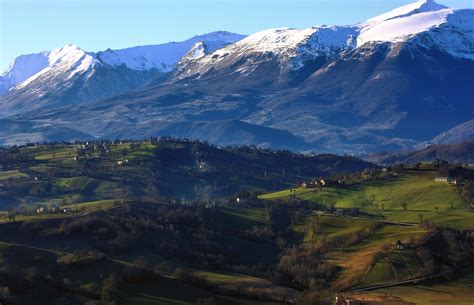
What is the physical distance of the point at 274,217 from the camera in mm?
173125

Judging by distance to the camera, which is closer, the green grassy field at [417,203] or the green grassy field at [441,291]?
the green grassy field at [441,291]

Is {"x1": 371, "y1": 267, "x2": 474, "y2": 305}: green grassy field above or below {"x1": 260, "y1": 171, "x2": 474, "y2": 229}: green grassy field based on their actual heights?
below

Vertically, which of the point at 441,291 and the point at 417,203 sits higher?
the point at 417,203

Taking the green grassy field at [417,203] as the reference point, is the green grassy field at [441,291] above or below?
below

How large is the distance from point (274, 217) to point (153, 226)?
3461cm

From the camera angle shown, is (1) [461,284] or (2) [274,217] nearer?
(1) [461,284]

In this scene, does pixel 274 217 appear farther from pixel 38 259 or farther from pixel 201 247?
pixel 38 259

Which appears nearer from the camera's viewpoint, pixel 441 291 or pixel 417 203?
pixel 441 291

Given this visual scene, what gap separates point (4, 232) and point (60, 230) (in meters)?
8.83

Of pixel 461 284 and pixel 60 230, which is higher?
pixel 60 230

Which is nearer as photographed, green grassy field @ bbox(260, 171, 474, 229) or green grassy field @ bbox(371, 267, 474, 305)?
green grassy field @ bbox(371, 267, 474, 305)

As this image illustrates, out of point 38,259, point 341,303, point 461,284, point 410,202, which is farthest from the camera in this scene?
point 410,202

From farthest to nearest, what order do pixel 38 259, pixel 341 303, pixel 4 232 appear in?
pixel 4 232 < pixel 38 259 < pixel 341 303

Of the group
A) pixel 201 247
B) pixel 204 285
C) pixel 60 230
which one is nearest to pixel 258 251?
pixel 201 247
